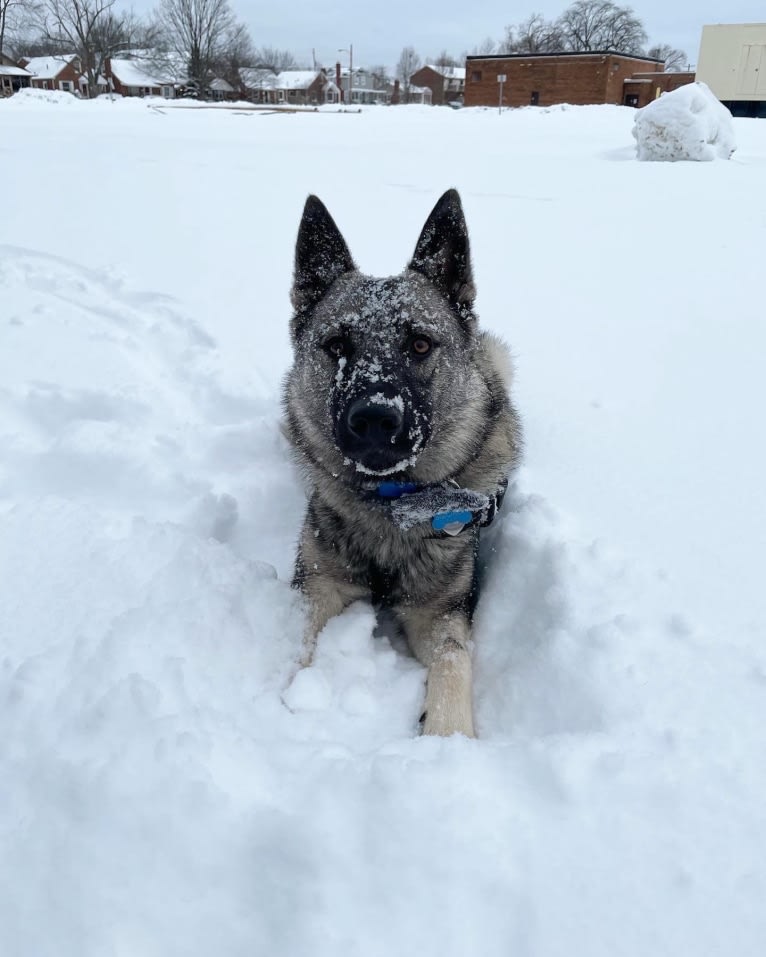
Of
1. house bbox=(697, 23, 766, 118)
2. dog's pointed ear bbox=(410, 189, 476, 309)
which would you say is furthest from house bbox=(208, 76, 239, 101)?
dog's pointed ear bbox=(410, 189, 476, 309)

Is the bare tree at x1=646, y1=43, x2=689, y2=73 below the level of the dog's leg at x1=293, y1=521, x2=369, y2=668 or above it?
above

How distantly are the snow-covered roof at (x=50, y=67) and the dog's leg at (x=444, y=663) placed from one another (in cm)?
6848

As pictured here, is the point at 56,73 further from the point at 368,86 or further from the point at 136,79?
the point at 368,86

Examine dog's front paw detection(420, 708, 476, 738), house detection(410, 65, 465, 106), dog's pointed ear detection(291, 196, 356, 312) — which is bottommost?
dog's front paw detection(420, 708, 476, 738)

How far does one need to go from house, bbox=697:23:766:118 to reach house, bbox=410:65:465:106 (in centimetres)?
4061

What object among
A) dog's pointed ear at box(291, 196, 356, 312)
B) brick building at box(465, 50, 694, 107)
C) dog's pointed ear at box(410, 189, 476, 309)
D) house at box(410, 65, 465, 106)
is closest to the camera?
dog's pointed ear at box(410, 189, 476, 309)

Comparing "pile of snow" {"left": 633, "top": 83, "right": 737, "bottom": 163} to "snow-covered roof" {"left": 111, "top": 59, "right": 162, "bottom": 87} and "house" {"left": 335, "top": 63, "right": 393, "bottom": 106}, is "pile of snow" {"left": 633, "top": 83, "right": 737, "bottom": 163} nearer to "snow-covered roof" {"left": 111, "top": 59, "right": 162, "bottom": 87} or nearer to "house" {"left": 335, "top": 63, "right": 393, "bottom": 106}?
"snow-covered roof" {"left": 111, "top": 59, "right": 162, "bottom": 87}

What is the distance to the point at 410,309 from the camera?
2418mm

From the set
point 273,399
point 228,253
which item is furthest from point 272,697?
point 228,253

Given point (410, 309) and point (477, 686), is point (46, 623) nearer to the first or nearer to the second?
point (477, 686)

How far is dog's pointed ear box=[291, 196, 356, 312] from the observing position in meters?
2.69

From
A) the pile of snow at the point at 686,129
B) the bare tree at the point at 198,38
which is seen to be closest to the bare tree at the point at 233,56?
the bare tree at the point at 198,38

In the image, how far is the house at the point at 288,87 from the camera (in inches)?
2127

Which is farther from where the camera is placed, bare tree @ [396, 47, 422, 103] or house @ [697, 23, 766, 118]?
bare tree @ [396, 47, 422, 103]
